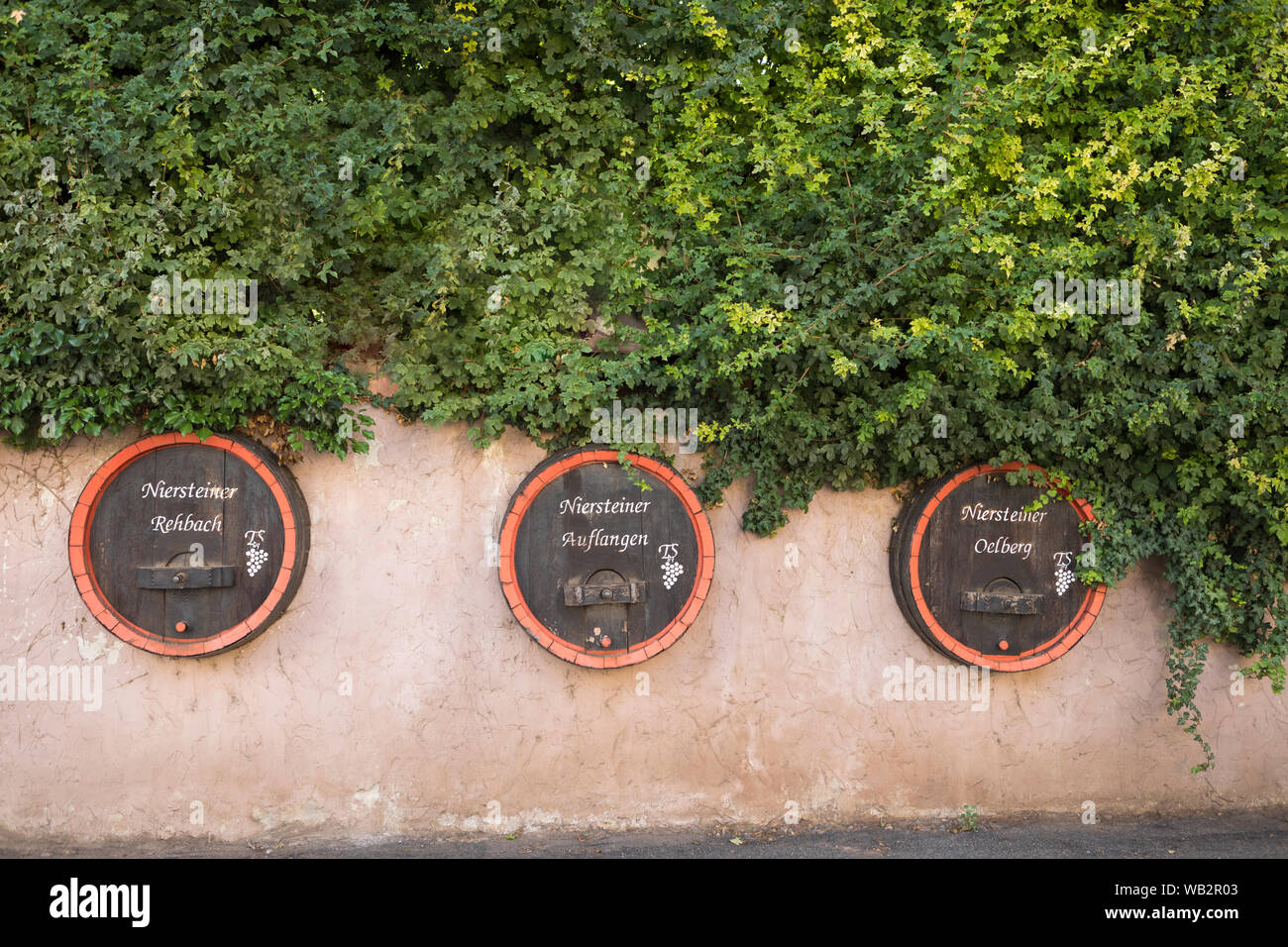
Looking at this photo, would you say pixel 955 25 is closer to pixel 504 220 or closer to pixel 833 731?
pixel 504 220

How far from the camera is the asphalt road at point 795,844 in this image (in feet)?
15.3

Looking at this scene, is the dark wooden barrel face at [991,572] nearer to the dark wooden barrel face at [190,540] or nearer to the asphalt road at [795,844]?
the asphalt road at [795,844]

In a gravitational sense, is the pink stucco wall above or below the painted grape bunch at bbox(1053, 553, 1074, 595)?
below

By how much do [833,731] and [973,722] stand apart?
882 millimetres

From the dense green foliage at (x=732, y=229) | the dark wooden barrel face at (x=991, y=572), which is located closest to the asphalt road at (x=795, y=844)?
the dense green foliage at (x=732, y=229)

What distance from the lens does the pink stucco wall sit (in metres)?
4.78

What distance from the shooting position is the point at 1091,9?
16.5 feet

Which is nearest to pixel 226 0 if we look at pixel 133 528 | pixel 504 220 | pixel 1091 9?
pixel 504 220

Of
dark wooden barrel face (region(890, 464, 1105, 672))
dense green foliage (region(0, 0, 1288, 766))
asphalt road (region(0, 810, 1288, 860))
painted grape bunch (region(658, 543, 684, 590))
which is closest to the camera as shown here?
dense green foliage (region(0, 0, 1288, 766))

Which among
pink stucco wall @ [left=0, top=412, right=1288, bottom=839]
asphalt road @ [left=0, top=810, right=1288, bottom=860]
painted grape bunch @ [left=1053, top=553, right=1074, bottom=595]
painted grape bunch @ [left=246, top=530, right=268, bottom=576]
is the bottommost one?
asphalt road @ [left=0, top=810, right=1288, bottom=860]

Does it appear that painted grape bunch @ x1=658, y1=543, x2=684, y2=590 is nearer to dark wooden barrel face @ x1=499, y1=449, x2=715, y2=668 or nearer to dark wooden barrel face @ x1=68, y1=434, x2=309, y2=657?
dark wooden barrel face @ x1=499, y1=449, x2=715, y2=668

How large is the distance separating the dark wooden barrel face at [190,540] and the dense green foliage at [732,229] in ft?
0.90

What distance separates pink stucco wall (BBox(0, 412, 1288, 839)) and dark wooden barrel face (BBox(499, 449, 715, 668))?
1.05 feet

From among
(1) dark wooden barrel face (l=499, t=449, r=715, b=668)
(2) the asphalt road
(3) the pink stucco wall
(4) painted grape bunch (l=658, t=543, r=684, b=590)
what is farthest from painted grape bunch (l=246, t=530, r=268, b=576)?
(4) painted grape bunch (l=658, t=543, r=684, b=590)
